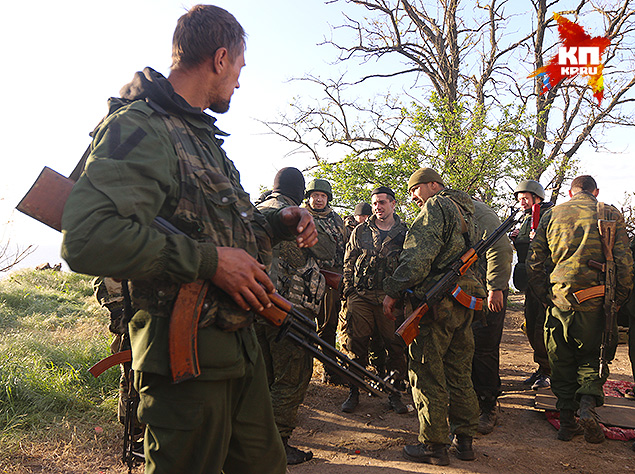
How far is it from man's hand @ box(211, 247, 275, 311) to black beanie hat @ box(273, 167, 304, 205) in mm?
2609

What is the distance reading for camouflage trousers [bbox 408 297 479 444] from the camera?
363 centimetres

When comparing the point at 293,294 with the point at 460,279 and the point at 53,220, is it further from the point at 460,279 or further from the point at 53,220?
the point at 53,220

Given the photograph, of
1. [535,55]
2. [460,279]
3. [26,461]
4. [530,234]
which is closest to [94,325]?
[26,461]

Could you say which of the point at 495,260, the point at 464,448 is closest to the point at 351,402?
the point at 464,448

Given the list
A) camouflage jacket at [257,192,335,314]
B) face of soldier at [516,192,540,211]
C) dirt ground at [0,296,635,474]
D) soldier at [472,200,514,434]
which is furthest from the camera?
face of soldier at [516,192,540,211]

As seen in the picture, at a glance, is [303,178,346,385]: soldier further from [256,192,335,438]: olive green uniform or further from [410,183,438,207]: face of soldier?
[410,183,438,207]: face of soldier

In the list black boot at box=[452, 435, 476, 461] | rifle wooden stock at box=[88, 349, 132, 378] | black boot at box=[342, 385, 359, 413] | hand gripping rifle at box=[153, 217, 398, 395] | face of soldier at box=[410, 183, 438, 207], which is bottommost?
black boot at box=[342, 385, 359, 413]

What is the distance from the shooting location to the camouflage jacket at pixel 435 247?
3.71 meters

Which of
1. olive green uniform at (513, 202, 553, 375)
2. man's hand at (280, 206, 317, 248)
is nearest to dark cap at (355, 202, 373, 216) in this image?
olive green uniform at (513, 202, 553, 375)

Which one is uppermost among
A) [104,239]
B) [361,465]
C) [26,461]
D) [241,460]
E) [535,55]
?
[535,55]

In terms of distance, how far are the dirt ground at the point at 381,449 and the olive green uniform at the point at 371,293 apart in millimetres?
637

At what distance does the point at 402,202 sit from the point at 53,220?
30.2 feet

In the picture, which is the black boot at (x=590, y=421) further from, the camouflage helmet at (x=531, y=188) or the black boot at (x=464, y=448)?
the camouflage helmet at (x=531, y=188)

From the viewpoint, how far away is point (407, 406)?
196 inches
